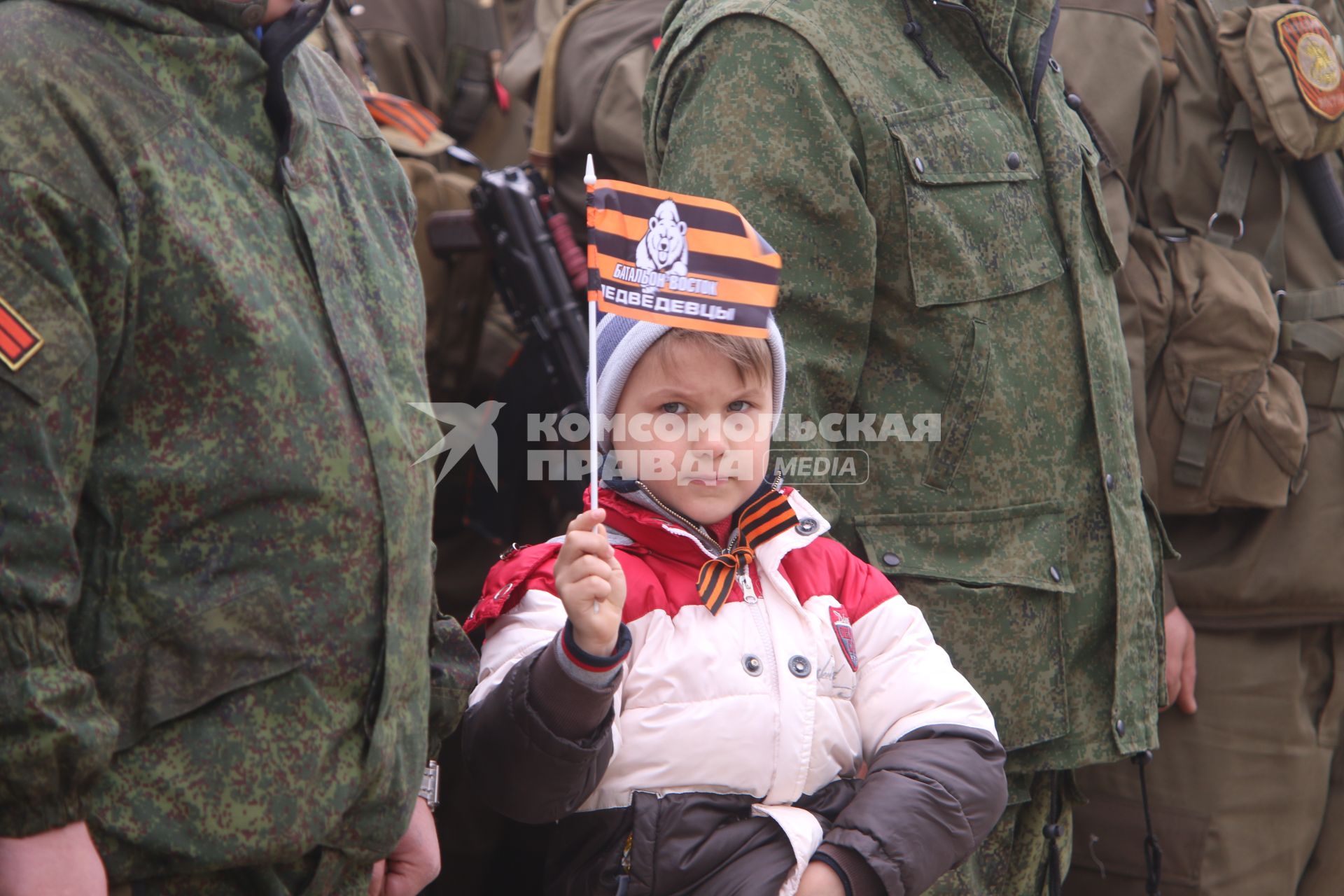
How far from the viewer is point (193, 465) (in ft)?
4.51

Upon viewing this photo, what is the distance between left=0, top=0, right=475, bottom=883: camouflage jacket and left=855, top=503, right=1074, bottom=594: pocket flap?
2.75 ft

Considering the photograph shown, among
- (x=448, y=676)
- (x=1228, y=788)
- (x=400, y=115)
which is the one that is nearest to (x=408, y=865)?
(x=448, y=676)

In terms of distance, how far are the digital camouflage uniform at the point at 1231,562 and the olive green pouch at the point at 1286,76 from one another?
0.06ft

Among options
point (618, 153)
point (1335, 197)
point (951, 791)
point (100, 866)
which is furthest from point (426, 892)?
point (1335, 197)

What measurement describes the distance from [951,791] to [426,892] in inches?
87.2

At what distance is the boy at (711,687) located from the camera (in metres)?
1.60

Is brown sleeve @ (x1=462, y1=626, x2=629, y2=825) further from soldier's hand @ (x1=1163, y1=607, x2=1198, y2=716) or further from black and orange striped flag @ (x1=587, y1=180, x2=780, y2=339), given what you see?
soldier's hand @ (x1=1163, y1=607, x2=1198, y2=716)

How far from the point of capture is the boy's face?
1.80m

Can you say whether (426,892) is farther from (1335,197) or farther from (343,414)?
(1335,197)

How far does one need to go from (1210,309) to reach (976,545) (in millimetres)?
1240

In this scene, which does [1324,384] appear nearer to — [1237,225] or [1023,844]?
[1237,225]

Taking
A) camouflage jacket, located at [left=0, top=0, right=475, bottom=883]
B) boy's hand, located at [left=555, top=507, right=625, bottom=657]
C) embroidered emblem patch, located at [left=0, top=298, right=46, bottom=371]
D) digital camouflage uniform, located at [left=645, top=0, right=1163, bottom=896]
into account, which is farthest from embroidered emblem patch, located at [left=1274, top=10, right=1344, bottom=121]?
embroidered emblem patch, located at [left=0, top=298, right=46, bottom=371]

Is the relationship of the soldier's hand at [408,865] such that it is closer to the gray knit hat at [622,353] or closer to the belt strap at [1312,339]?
the gray knit hat at [622,353]

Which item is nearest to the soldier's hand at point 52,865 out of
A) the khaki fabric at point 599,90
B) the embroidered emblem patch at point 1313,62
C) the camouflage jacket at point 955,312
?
the camouflage jacket at point 955,312
